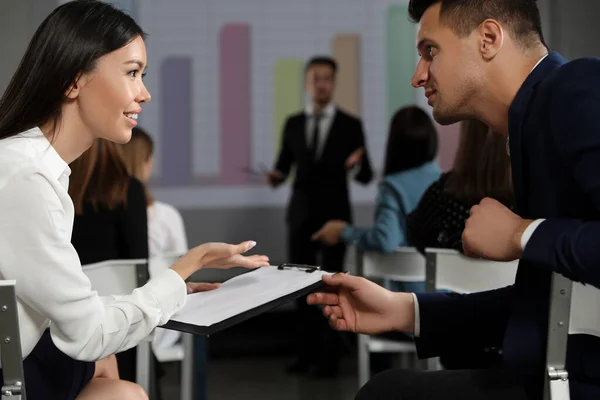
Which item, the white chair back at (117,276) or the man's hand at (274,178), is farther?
the man's hand at (274,178)

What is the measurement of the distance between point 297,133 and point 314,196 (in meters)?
0.44

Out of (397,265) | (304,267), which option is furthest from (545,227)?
(397,265)

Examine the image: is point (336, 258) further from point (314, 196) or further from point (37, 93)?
point (37, 93)

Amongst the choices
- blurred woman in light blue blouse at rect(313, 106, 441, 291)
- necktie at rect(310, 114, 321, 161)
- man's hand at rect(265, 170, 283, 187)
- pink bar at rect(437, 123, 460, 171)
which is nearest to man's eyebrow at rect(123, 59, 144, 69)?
blurred woman in light blue blouse at rect(313, 106, 441, 291)

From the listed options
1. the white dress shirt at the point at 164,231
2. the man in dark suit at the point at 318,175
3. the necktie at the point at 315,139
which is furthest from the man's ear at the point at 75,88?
the necktie at the point at 315,139

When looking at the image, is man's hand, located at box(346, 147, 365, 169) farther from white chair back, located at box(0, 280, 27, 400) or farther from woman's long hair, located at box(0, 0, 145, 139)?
white chair back, located at box(0, 280, 27, 400)

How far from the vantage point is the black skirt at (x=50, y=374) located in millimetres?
1381

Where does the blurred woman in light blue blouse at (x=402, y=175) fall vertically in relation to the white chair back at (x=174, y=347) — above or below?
above

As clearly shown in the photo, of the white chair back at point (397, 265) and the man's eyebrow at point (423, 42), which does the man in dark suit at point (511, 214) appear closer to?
the man's eyebrow at point (423, 42)

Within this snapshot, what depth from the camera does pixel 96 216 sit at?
2412 millimetres

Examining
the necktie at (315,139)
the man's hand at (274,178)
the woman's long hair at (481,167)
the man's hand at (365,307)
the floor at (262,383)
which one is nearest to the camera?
the man's hand at (365,307)

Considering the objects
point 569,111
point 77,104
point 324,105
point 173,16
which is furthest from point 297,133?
point 569,111

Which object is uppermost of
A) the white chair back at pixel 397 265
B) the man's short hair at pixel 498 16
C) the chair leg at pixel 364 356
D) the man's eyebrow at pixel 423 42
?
the man's short hair at pixel 498 16

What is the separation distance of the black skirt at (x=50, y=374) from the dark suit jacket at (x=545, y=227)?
68 centimetres
